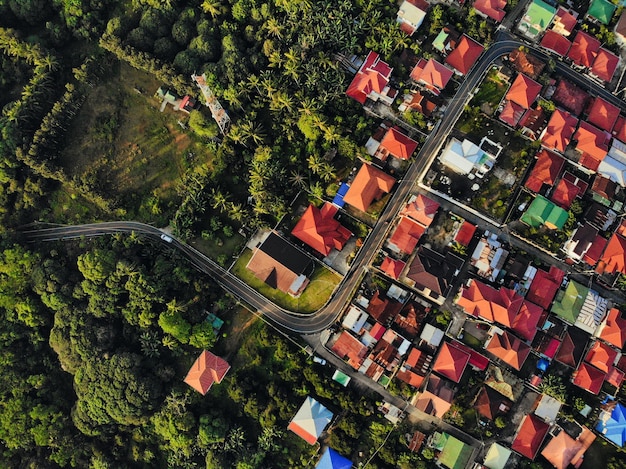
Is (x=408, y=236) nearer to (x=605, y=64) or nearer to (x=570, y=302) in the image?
(x=570, y=302)

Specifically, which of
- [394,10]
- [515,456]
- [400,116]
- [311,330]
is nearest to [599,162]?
[400,116]

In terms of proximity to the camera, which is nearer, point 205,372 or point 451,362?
point 451,362

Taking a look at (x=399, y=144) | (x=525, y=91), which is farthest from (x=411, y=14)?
(x=525, y=91)

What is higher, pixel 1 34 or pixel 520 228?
pixel 520 228

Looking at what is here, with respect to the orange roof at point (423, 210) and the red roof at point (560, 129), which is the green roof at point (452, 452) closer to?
the orange roof at point (423, 210)

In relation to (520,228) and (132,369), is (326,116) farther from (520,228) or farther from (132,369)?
(132,369)

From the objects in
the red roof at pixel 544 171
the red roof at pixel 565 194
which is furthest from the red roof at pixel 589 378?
the red roof at pixel 544 171

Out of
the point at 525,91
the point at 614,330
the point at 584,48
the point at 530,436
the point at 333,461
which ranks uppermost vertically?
the point at 584,48
